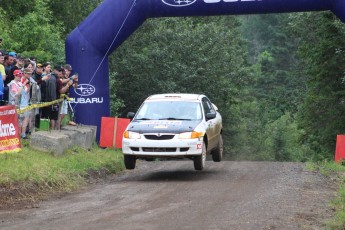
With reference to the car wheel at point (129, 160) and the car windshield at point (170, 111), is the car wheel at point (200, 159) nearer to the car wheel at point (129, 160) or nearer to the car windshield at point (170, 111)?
the car windshield at point (170, 111)

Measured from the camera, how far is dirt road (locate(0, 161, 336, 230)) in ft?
34.2

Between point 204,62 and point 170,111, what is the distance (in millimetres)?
23667

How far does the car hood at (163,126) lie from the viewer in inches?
629

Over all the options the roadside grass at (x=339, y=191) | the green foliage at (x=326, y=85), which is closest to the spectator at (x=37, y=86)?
the roadside grass at (x=339, y=191)

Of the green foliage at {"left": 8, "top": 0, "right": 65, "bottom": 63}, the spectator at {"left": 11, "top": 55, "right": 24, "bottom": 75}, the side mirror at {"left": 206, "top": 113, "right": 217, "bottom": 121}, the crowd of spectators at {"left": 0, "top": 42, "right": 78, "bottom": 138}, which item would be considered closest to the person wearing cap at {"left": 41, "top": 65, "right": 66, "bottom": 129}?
the crowd of spectators at {"left": 0, "top": 42, "right": 78, "bottom": 138}

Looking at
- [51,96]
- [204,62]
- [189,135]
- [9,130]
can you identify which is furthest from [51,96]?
[204,62]

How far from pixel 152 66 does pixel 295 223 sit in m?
28.5

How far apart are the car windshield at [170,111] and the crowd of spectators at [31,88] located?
244 centimetres

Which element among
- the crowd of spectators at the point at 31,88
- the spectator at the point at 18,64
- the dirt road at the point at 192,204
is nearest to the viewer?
the dirt road at the point at 192,204

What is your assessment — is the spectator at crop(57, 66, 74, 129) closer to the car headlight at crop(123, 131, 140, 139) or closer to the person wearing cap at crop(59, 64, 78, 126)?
the person wearing cap at crop(59, 64, 78, 126)

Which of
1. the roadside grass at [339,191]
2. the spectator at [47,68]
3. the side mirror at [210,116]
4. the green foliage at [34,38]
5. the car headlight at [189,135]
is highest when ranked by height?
the green foliage at [34,38]

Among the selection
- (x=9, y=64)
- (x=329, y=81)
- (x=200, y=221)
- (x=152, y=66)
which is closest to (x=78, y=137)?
(x=9, y=64)

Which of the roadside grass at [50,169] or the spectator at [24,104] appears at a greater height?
the spectator at [24,104]

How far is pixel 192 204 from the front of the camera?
12.2 m
